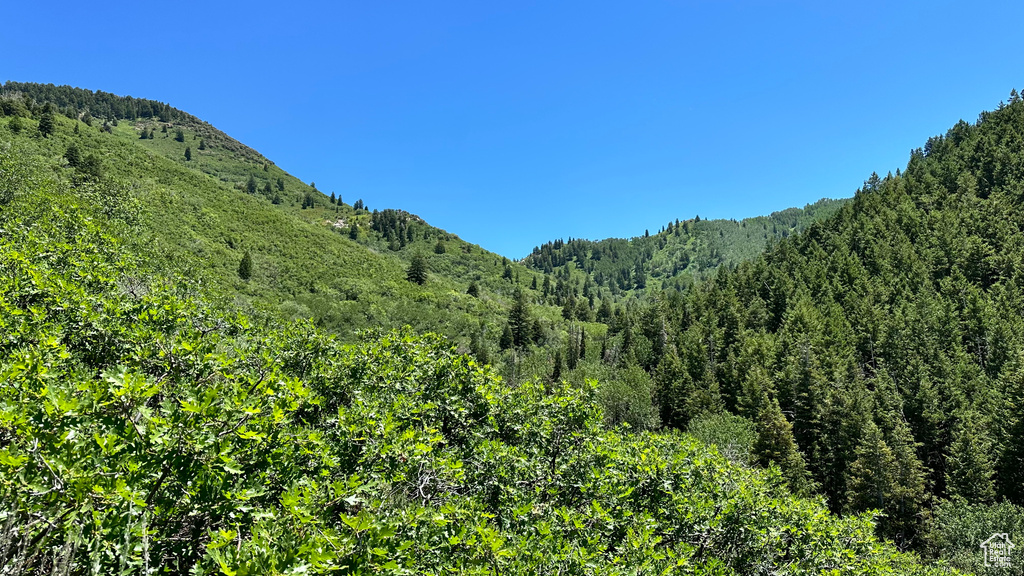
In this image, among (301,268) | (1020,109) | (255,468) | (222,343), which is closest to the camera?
(255,468)

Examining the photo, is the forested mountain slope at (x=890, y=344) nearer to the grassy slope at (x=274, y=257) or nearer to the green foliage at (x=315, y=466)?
the grassy slope at (x=274, y=257)

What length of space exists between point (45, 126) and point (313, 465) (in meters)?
88.5

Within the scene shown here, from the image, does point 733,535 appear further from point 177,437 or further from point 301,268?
point 301,268

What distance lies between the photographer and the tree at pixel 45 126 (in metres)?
60.6

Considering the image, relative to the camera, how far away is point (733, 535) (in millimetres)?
7555

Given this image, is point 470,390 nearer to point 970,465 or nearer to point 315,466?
point 315,466

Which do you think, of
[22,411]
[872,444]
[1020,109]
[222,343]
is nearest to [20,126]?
[222,343]

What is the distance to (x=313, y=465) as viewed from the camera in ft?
17.1

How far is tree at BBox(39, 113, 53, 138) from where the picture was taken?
Result: 60575 millimetres

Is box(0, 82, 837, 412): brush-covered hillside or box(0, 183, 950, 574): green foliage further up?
box(0, 82, 837, 412): brush-covered hillside

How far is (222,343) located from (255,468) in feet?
17.8

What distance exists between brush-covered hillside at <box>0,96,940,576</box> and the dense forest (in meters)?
0.04

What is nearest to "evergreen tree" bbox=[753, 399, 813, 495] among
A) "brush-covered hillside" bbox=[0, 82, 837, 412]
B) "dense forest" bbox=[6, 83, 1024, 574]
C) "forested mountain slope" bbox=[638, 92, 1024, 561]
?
"forested mountain slope" bbox=[638, 92, 1024, 561]

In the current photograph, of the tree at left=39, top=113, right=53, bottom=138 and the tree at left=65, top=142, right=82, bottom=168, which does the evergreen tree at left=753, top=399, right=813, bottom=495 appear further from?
the tree at left=39, top=113, right=53, bottom=138
